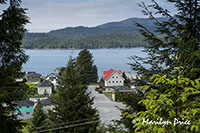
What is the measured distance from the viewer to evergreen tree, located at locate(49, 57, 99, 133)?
7.64m

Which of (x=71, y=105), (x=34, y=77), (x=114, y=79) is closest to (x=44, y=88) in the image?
(x=114, y=79)

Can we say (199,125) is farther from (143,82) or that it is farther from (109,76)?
(109,76)

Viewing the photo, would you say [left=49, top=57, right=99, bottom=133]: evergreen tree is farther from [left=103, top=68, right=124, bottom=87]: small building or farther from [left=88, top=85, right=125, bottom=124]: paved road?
[left=103, top=68, right=124, bottom=87]: small building

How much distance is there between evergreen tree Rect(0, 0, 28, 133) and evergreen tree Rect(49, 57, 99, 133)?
9.14ft

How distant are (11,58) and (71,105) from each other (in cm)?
343

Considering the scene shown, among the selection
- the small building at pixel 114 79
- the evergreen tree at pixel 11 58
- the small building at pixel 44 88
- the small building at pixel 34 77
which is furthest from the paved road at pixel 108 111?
the small building at pixel 34 77

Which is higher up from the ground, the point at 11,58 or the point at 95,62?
the point at 11,58

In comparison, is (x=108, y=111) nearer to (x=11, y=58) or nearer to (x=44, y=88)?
(x=11, y=58)

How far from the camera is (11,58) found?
494 cm

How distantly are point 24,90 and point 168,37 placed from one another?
11.7 feet

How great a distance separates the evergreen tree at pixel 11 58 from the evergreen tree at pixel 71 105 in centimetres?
278

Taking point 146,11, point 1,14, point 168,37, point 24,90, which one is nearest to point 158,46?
point 168,37

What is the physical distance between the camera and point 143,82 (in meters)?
4.73

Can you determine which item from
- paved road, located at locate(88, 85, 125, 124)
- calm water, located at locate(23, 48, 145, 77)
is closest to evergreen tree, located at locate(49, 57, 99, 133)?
paved road, located at locate(88, 85, 125, 124)
